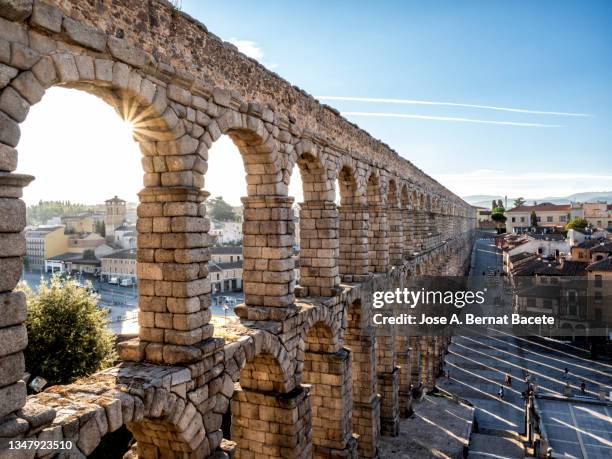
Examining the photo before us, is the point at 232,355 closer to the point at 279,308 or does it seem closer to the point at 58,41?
the point at 279,308

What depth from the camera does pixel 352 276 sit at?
15250 mm

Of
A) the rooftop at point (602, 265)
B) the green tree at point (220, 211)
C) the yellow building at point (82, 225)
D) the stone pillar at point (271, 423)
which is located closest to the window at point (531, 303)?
the rooftop at point (602, 265)

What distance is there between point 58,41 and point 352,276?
11.3 meters

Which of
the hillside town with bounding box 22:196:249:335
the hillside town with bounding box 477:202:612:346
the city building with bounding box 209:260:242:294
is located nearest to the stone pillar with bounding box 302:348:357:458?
the hillside town with bounding box 22:196:249:335

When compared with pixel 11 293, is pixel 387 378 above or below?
below

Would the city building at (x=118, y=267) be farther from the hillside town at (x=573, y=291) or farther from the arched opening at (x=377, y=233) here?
the arched opening at (x=377, y=233)

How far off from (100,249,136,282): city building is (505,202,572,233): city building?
74560 mm

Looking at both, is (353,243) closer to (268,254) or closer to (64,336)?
(268,254)

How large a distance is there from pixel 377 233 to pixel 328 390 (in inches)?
261

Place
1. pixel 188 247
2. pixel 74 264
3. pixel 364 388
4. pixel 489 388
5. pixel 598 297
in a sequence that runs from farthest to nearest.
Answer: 1. pixel 74 264
2. pixel 598 297
3. pixel 489 388
4. pixel 364 388
5. pixel 188 247

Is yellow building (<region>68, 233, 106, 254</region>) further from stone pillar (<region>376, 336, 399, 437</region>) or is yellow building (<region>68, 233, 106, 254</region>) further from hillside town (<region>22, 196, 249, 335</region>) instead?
stone pillar (<region>376, 336, 399, 437</region>)

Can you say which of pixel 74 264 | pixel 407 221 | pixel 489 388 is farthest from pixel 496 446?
pixel 74 264

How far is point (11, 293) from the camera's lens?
4805 mm

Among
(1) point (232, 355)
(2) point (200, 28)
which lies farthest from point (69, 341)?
(2) point (200, 28)
